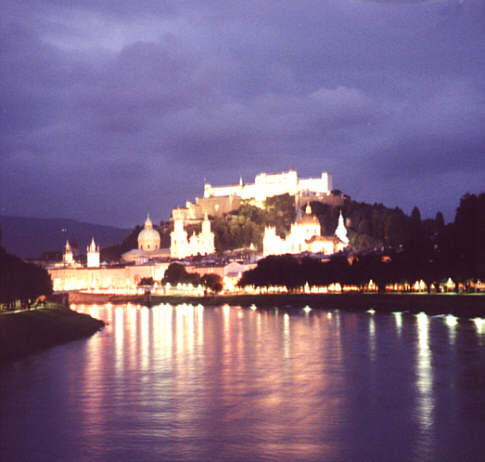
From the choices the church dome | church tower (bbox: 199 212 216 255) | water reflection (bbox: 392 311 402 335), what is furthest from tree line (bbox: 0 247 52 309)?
the church dome

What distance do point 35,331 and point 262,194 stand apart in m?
83.9

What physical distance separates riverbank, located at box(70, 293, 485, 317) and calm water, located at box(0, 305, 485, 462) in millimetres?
9545

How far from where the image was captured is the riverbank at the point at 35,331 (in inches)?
1125

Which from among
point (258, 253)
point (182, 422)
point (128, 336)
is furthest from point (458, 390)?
point (258, 253)

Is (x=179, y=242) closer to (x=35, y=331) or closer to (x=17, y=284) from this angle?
(x=17, y=284)

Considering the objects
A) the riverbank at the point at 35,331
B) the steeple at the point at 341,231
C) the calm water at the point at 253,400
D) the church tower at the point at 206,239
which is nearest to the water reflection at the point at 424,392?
the calm water at the point at 253,400

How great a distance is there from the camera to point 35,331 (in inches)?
1291

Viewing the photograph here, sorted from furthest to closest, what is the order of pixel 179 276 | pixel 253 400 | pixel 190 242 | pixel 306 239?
1. pixel 190 242
2. pixel 306 239
3. pixel 179 276
4. pixel 253 400

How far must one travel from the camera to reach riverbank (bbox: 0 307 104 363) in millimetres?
A: 28562

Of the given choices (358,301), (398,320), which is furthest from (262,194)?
(398,320)

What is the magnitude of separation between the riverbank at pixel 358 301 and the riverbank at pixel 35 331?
20.1 meters

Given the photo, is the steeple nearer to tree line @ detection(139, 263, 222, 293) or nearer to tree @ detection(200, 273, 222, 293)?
tree line @ detection(139, 263, 222, 293)

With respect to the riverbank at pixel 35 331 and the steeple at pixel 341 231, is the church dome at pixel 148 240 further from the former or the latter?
the riverbank at pixel 35 331

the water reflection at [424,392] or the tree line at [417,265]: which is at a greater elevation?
the tree line at [417,265]
